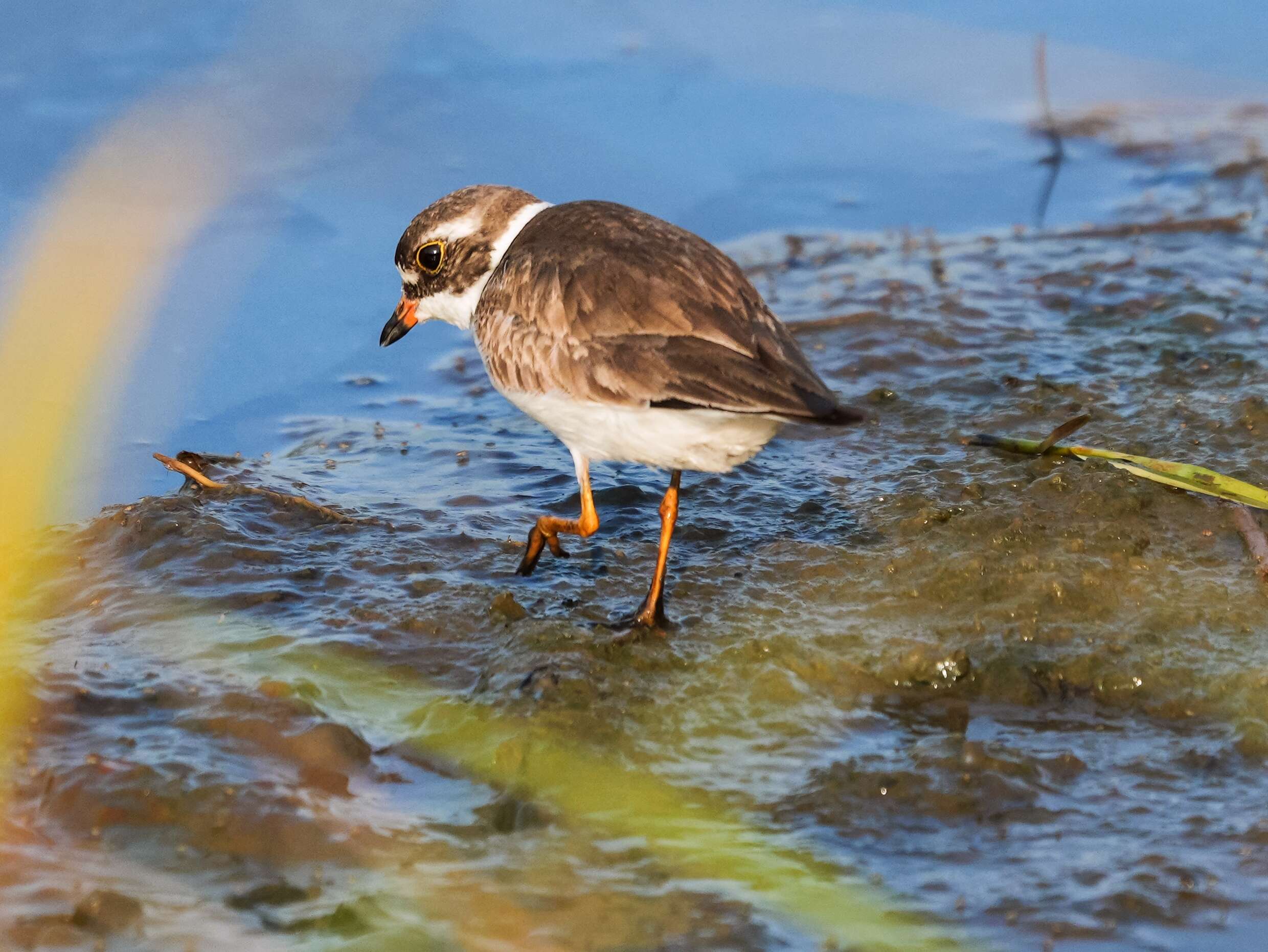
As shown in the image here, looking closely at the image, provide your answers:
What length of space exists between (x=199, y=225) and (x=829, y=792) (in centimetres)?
632

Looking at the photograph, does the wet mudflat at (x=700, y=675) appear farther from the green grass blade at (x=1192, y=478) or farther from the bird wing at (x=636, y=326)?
the bird wing at (x=636, y=326)

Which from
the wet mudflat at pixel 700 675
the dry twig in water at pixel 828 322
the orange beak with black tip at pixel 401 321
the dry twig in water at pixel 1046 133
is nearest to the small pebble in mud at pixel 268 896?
the wet mudflat at pixel 700 675

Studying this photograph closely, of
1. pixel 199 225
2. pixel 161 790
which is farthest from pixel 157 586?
pixel 199 225

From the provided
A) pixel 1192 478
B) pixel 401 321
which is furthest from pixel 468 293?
pixel 1192 478

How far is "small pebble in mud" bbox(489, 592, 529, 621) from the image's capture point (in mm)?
5480

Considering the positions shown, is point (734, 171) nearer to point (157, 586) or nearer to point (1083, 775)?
point (157, 586)

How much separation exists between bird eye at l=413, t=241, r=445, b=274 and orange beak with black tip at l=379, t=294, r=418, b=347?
0.24 metres

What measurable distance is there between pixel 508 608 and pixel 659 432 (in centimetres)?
102

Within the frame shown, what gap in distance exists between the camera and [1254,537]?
5641 millimetres

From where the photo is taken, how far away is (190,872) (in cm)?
398

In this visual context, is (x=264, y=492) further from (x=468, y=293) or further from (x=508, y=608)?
(x=508, y=608)

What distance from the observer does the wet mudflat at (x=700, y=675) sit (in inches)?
152

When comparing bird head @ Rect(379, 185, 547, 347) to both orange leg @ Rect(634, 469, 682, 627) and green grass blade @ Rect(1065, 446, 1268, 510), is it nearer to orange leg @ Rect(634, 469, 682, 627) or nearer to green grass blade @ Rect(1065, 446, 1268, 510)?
orange leg @ Rect(634, 469, 682, 627)

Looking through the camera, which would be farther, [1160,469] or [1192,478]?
[1160,469]
